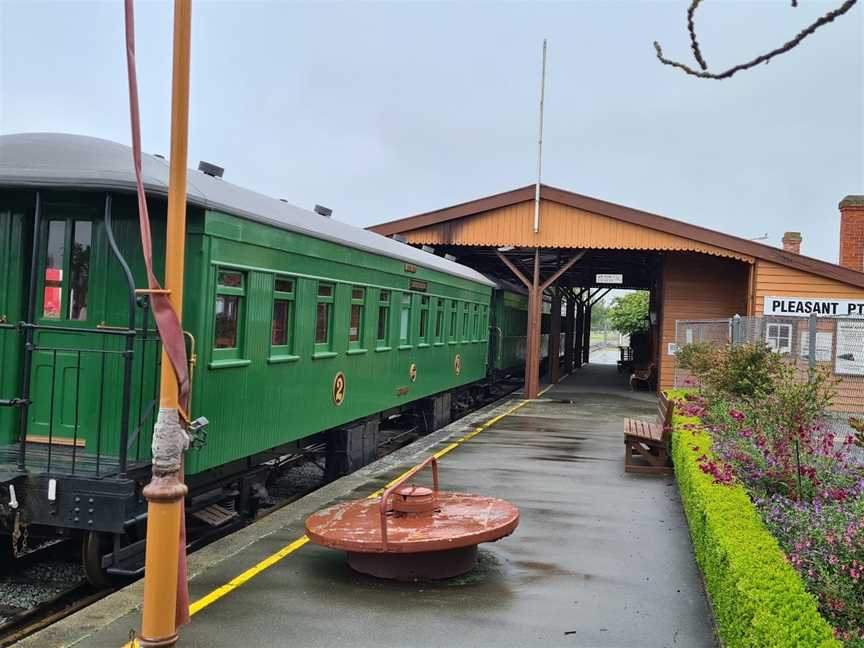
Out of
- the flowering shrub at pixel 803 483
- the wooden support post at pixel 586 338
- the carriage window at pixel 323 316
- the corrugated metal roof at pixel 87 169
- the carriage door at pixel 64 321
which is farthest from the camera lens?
the wooden support post at pixel 586 338

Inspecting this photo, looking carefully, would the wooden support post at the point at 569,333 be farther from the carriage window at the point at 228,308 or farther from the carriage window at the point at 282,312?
the carriage window at the point at 228,308

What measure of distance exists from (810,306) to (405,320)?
36.7 ft

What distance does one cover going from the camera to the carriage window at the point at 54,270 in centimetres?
681

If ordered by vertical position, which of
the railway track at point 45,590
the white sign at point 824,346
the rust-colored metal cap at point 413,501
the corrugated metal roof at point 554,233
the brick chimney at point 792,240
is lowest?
the railway track at point 45,590

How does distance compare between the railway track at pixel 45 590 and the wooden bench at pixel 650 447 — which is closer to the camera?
the railway track at pixel 45 590

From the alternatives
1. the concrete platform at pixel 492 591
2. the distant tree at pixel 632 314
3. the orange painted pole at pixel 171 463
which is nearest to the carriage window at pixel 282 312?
the concrete platform at pixel 492 591

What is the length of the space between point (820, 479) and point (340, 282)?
5.68 meters

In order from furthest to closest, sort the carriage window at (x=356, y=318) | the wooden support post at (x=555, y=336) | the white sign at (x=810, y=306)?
the wooden support post at (x=555, y=336)
the white sign at (x=810, y=306)
the carriage window at (x=356, y=318)

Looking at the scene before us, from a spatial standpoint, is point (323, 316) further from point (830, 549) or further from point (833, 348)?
point (833, 348)

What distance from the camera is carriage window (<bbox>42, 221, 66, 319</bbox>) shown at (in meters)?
6.81

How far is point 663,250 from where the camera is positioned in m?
21.2

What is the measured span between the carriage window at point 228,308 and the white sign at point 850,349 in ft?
31.7

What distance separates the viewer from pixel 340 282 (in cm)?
1023

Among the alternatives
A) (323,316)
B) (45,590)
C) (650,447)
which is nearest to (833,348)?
(650,447)
